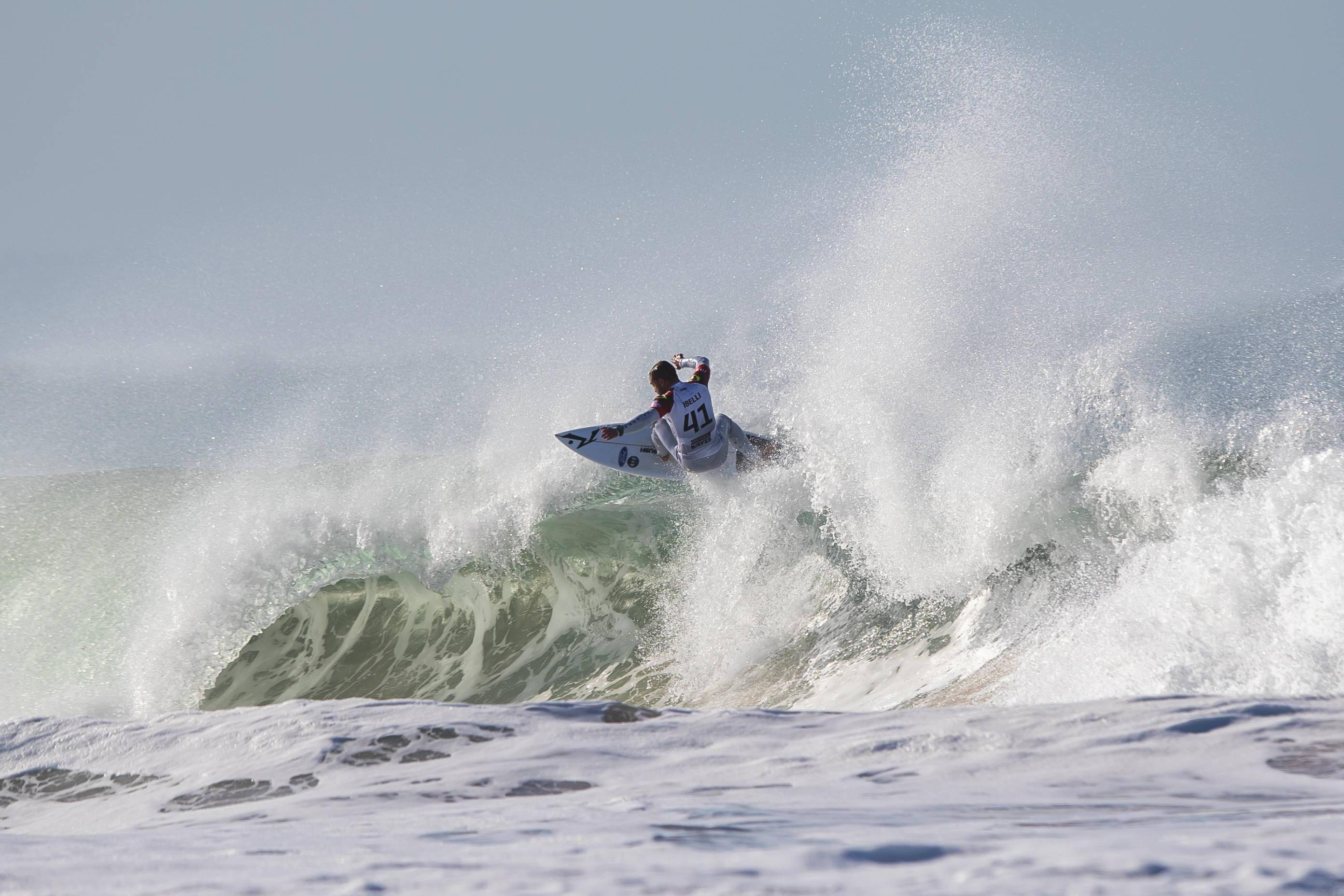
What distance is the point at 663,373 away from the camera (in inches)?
438

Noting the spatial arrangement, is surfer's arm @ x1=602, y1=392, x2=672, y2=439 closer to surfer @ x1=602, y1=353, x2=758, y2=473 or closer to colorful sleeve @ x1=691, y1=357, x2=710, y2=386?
surfer @ x1=602, y1=353, x2=758, y2=473

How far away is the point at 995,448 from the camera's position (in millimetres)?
10984

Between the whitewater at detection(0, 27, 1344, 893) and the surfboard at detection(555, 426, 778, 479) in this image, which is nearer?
the whitewater at detection(0, 27, 1344, 893)

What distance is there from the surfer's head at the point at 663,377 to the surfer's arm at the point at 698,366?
0.32ft

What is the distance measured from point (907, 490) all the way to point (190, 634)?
31.6 feet

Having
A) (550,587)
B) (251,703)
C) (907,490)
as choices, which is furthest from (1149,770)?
(251,703)

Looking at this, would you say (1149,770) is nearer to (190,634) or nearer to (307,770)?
(307,770)

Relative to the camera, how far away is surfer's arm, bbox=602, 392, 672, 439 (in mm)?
11133

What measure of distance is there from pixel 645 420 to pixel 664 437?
38 cm

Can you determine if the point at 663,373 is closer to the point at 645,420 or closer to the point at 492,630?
the point at 645,420

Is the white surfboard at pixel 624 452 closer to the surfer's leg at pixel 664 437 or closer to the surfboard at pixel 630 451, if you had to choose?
the surfboard at pixel 630 451

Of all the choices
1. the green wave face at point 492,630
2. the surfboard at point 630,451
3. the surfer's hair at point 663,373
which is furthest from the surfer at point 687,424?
the green wave face at point 492,630

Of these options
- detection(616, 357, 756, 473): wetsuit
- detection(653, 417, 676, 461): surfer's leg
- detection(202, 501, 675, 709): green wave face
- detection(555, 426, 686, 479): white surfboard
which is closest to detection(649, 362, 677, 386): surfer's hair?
detection(616, 357, 756, 473): wetsuit

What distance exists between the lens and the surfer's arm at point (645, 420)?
438 inches
